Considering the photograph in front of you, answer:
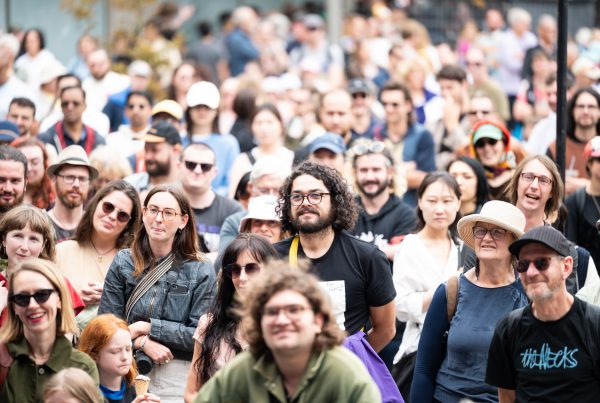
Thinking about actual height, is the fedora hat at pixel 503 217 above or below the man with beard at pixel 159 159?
below

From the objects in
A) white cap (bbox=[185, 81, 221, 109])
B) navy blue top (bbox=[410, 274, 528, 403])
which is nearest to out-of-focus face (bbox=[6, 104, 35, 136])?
white cap (bbox=[185, 81, 221, 109])

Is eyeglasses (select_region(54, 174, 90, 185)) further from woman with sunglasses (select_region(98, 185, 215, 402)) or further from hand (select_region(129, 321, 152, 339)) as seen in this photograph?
hand (select_region(129, 321, 152, 339))

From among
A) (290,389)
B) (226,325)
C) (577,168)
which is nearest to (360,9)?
(577,168)

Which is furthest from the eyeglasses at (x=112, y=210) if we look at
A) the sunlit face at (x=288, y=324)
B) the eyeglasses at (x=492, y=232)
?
the sunlit face at (x=288, y=324)

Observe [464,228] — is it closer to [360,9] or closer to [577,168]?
[577,168]

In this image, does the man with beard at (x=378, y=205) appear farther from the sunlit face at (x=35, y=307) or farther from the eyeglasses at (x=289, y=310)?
the eyeglasses at (x=289, y=310)

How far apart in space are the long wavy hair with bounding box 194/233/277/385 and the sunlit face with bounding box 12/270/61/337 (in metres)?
0.99

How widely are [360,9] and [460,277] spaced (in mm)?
18201

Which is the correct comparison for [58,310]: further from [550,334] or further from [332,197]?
[550,334]

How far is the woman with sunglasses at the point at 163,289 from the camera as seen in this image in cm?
765

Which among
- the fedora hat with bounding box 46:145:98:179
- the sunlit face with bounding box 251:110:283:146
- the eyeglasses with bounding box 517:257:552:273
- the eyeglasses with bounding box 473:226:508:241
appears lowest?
the eyeglasses with bounding box 517:257:552:273

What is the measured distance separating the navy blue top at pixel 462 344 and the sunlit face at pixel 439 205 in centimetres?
178

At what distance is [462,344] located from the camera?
6906 millimetres

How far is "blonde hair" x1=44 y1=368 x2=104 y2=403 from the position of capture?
19.6 feet
